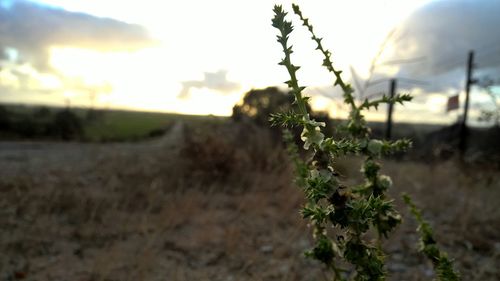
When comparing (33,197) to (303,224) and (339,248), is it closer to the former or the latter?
(303,224)

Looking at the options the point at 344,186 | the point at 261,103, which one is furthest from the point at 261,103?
the point at 344,186

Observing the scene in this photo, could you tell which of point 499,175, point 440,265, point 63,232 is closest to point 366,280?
point 440,265

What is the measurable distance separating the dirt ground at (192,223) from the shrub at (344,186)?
97 cm

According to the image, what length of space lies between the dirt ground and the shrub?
0.97 metres

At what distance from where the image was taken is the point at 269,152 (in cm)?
950

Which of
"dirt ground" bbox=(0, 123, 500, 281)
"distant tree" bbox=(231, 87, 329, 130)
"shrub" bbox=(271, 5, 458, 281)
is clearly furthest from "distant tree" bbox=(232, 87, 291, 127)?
"shrub" bbox=(271, 5, 458, 281)

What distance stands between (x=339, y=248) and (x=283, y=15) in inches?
37.9

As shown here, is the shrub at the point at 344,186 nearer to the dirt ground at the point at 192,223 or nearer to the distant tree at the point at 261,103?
the dirt ground at the point at 192,223

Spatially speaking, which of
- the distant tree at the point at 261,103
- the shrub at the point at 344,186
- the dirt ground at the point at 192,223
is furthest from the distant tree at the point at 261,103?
the shrub at the point at 344,186

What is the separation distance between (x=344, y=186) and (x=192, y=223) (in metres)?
4.55

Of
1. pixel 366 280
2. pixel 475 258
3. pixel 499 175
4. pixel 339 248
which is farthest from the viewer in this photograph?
pixel 499 175

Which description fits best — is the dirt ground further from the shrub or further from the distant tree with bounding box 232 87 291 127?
the distant tree with bounding box 232 87 291 127

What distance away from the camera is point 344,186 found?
60.8 inches

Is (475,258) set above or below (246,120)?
below
